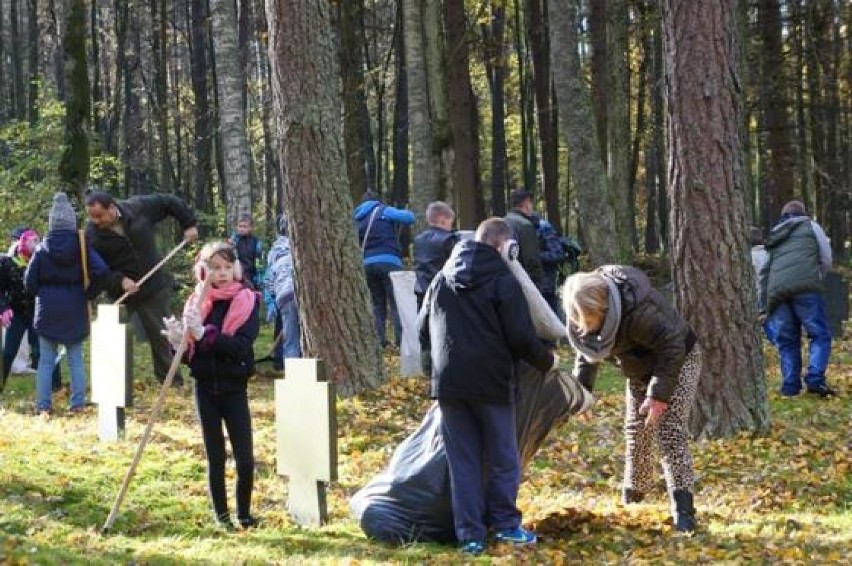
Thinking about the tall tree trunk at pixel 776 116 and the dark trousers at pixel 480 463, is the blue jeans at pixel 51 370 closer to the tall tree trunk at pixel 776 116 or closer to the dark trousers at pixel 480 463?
the dark trousers at pixel 480 463

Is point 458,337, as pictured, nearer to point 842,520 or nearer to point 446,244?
point 842,520

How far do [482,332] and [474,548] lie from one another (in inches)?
47.1

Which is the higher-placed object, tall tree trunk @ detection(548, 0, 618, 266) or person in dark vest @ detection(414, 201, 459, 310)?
tall tree trunk @ detection(548, 0, 618, 266)

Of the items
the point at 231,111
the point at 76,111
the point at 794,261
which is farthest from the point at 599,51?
the point at 794,261

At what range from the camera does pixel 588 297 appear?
5.96 metres

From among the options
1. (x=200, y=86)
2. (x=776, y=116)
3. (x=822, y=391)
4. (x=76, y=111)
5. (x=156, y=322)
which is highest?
(x=200, y=86)

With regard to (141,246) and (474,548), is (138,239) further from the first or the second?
(474,548)

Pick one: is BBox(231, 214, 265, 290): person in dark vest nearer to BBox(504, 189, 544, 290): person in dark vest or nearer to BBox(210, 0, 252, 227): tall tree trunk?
BBox(210, 0, 252, 227): tall tree trunk

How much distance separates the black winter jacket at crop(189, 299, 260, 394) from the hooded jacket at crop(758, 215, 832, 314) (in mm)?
6520

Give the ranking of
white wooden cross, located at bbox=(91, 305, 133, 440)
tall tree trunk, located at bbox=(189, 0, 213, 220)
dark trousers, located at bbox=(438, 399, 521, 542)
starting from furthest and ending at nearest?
tall tree trunk, located at bbox=(189, 0, 213, 220) < white wooden cross, located at bbox=(91, 305, 133, 440) < dark trousers, located at bbox=(438, 399, 521, 542)

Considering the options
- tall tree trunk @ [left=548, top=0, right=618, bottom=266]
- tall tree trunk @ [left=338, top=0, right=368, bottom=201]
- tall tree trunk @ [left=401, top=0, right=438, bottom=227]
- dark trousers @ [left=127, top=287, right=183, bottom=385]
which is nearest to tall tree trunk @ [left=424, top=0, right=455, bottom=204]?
tall tree trunk @ [left=401, top=0, right=438, bottom=227]

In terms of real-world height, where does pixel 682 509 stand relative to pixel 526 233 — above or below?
below

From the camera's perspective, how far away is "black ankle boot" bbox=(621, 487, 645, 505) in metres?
6.96

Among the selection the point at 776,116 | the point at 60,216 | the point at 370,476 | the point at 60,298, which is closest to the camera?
the point at 370,476
